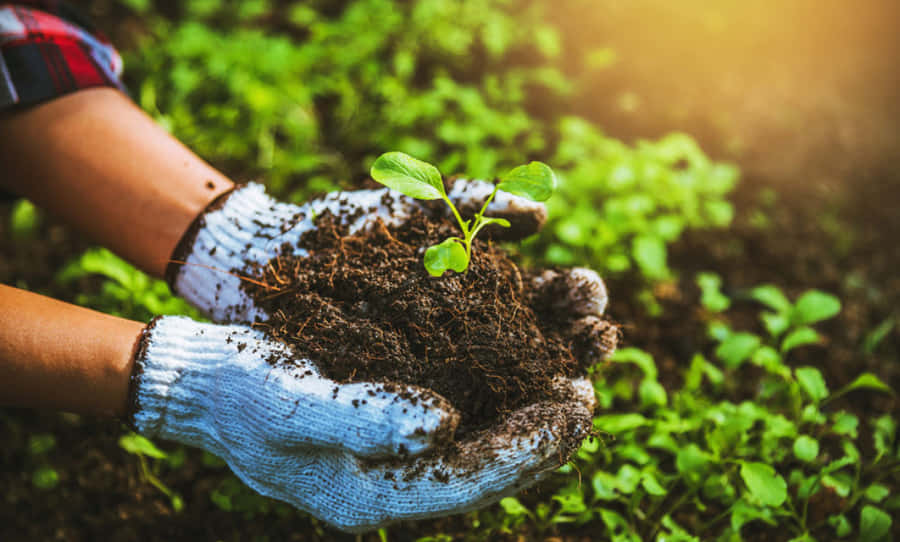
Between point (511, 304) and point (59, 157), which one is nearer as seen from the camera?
point (511, 304)

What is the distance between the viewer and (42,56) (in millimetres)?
1634

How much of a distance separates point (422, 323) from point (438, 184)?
343 mm

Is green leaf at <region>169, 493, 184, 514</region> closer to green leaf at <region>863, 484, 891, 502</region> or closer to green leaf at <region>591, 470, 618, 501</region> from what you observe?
green leaf at <region>591, 470, 618, 501</region>

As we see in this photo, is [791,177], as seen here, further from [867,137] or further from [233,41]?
[233,41]

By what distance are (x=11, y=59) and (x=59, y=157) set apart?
30cm

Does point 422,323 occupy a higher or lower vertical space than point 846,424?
lower

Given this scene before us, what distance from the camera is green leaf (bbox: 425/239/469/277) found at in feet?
4.14

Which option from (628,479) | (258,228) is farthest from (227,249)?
(628,479)

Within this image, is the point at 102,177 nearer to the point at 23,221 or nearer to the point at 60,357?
the point at 60,357

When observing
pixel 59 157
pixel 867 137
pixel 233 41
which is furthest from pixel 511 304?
pixel 867 137

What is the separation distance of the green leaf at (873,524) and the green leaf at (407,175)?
1.45 m

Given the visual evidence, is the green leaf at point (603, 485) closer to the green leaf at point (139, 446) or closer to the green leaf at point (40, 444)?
the green leaf at point (139, 446)

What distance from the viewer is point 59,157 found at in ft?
5.37

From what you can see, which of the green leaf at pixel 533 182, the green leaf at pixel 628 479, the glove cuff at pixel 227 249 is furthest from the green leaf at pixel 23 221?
the green leaf at pixel 628 479
